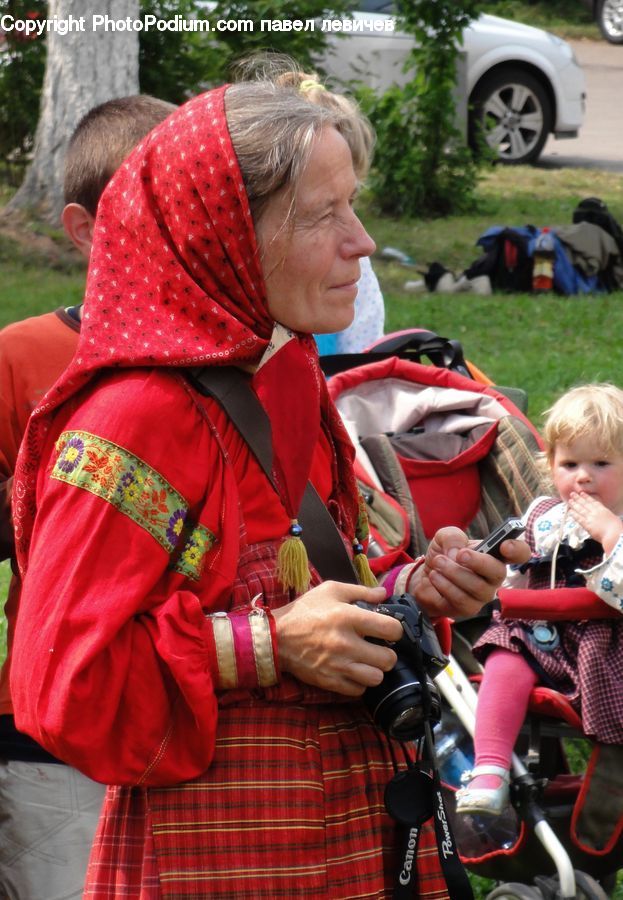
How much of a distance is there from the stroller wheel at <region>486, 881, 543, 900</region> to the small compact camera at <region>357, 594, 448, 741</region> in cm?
140

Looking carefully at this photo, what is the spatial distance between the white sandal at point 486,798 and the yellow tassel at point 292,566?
147cm

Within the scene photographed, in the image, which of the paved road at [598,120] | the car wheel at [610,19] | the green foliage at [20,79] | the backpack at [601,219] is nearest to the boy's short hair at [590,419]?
the backpack at [601,219]

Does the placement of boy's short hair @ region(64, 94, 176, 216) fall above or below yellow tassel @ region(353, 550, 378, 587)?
above

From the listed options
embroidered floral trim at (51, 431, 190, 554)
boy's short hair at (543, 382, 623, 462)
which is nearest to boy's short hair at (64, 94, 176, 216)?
embroidered floral trim at (51, 431, 190, 554)

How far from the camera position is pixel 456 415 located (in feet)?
13.4

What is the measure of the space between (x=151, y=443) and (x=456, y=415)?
244 cm

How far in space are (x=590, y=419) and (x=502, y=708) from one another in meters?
0.80

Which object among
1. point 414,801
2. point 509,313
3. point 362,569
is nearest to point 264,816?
point 414,801

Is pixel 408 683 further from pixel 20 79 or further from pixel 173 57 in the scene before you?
pixel 20 79

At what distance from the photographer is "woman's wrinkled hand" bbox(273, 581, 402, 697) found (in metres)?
1.76

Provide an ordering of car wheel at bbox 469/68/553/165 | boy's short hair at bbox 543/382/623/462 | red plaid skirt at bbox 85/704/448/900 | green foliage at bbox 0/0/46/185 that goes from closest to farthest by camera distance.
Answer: red plaid skirt at bbox 85/704/448/900, boy's short hair at bbox 543/382/623/462, green foliage at bbox 0/0/46/185, car wheel at bbox 469/68/553/165

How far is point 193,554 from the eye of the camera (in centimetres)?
177

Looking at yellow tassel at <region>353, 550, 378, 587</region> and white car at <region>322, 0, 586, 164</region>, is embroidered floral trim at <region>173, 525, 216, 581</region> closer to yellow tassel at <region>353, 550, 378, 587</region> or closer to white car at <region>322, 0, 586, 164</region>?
yellow tassel at <region>353, 550, 378, 587</region>

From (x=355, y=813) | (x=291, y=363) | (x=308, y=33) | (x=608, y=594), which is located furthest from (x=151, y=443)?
(x=308, y=33)
